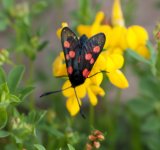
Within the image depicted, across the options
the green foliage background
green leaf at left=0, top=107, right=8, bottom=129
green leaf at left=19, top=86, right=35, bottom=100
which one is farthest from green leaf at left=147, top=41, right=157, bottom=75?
green leaf at left=0, top=107, right=8, bottom=129

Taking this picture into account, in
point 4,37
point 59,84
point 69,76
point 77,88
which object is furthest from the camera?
point 4,37

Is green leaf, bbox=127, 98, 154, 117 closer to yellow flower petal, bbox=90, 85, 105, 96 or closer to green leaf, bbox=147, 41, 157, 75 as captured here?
green leaf, bbox=147, 41, 157, 75

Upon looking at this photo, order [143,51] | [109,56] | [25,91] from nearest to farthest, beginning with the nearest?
[25,91]
[109,56]
[143,51]

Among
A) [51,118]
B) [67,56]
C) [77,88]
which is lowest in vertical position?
[51,118]

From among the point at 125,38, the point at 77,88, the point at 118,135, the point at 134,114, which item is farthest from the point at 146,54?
the point at 118,135

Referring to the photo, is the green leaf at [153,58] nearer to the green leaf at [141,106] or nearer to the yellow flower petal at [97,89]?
the yellow flower petal at [97,89]

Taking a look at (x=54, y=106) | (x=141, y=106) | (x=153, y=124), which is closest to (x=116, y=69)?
(x=153, y=124)

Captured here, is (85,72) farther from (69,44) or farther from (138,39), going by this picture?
(138,39)

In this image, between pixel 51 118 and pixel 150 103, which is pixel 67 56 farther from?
pixel 150 103
